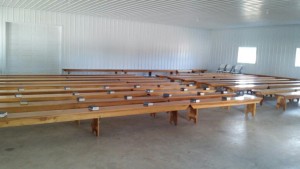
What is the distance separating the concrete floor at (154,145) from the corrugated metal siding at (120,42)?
6.13m

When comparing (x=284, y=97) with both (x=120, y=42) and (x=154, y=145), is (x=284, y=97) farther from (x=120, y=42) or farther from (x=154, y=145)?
(x=120, y=42)

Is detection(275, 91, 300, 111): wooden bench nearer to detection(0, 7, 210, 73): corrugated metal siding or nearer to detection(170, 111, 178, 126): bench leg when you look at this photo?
detection(170, 111, 178, 126): bench leg

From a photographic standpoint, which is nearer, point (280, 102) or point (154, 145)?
point (154, 145)

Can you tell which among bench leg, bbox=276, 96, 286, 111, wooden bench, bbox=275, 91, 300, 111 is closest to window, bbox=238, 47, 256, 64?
wooden bench, bbox=275, 91, 300, 111

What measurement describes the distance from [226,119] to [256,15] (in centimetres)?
482

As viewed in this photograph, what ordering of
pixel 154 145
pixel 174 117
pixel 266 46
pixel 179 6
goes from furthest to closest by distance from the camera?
1. pixel 266 46
2. pixel 179 6
3. pixel 174 117
4. pixel 154 145

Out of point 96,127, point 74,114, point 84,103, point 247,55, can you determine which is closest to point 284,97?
point 96,127

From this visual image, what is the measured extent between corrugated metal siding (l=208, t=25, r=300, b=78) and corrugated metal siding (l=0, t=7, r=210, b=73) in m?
1.05

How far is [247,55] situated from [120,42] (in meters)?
5.85

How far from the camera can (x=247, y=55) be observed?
12016 mm

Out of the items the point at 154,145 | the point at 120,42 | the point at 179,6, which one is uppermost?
the point at 179,6

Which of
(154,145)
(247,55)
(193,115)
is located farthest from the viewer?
(247,55)

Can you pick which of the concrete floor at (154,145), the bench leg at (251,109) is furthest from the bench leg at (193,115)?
the bench leg at (251,109)

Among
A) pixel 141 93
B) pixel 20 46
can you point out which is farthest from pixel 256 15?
pixel 20 46
